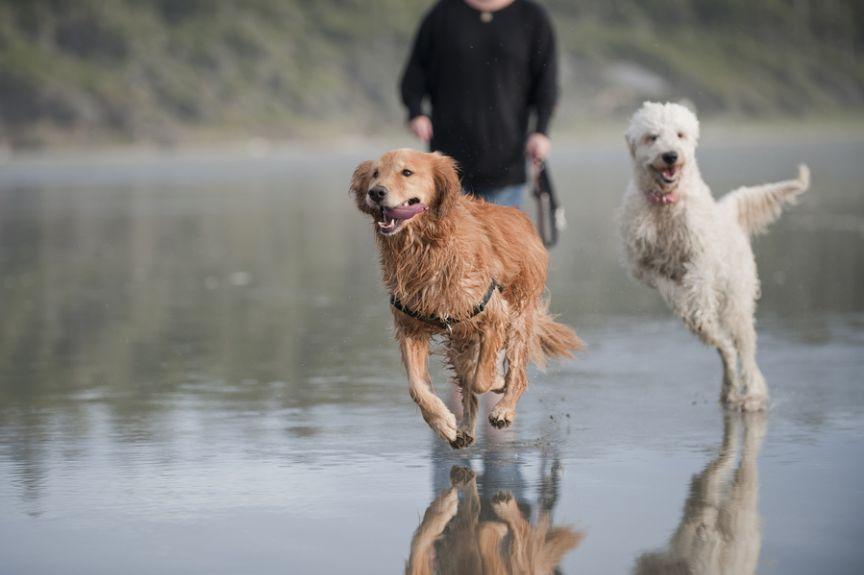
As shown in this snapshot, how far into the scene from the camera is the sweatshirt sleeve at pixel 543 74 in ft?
27.7

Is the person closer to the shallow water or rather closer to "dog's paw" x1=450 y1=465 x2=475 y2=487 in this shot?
the shallow water

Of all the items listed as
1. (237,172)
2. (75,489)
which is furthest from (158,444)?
(237,172)

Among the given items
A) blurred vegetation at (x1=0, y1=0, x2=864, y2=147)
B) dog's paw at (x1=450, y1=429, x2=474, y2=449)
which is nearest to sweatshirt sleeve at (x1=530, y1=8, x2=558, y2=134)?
dog's paw at (x1=450, y1=429, x2=474, y2=449)

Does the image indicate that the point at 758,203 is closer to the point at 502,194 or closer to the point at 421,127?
the point at 502,194

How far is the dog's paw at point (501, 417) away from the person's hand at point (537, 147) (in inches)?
78.0

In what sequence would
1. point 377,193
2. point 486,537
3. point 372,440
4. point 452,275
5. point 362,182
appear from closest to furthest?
point 486,537 < point 377,193 < point 362,182 < point 452,275 < point 372,440

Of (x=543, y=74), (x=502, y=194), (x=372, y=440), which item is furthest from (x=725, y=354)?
(x=372, y=440)

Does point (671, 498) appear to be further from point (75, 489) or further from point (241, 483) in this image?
point (75, 489)

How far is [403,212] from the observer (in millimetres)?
6109

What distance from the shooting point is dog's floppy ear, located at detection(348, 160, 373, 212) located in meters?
6.20

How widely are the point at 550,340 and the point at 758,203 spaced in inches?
69.9

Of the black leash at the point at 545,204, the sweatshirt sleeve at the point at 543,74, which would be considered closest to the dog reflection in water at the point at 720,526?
the black leash at the point at 545,204

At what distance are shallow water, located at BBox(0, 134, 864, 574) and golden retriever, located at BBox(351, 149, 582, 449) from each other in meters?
0.31

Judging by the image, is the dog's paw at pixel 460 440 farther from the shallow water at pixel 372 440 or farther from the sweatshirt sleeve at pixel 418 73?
the sweatshirt sleeve at pixel 418 73
